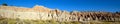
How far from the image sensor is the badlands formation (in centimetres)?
3178

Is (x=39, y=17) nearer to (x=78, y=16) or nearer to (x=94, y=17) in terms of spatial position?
(x=78, y=16)

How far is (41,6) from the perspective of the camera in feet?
125

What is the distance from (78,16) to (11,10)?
16482 millimetres

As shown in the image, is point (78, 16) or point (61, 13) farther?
point (78, 16)

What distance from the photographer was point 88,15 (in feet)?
156

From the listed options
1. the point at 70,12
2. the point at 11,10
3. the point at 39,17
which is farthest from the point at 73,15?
the point at 11,10

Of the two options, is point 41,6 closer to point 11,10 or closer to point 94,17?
point 11,10

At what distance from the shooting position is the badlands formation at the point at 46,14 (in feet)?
104

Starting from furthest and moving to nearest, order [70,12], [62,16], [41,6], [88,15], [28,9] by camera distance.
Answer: [88,15], [70,12], [62,16], [41,6], [28,9]

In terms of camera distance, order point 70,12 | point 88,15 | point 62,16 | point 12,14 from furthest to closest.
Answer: point 88,15 → point 70,12 → point 62,16 → point 12,14

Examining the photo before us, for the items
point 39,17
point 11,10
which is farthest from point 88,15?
point 11,10

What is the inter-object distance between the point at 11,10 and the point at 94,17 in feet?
65.6

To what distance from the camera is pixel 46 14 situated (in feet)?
125

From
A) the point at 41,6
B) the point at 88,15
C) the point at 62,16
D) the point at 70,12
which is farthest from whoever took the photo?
the point at 88,15
